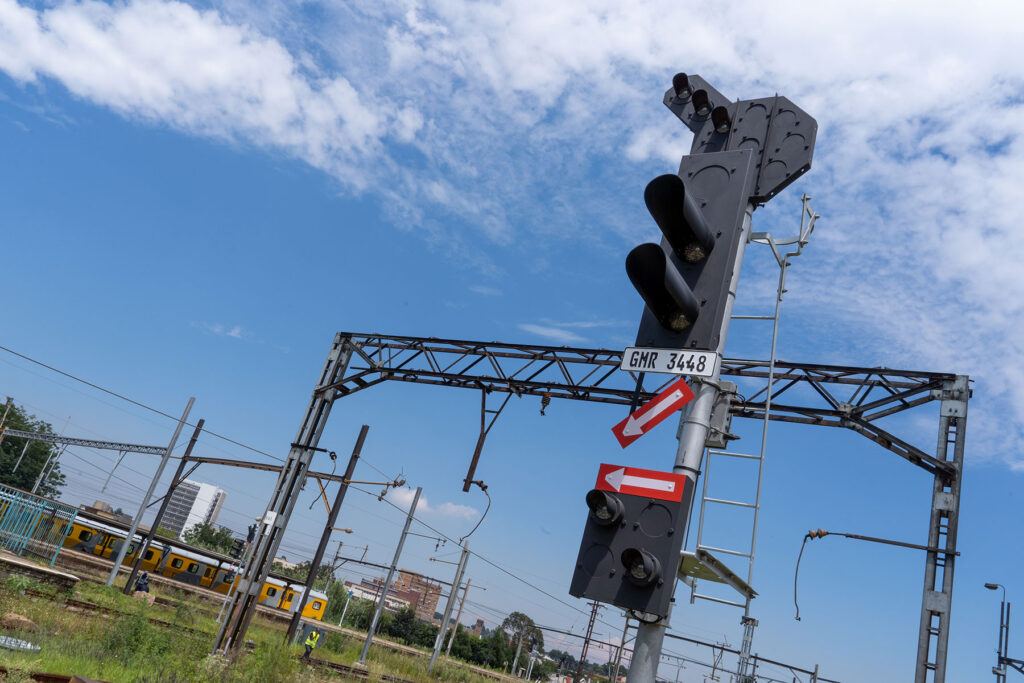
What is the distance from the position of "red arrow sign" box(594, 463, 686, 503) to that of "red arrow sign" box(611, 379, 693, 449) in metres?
0.42

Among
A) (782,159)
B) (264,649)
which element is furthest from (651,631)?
(264,649)

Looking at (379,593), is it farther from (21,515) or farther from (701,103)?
(701,103)

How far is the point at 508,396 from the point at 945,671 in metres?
9.15

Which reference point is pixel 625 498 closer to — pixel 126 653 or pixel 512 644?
pixel 126 653

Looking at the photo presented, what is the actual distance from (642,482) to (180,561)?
37.9 meters

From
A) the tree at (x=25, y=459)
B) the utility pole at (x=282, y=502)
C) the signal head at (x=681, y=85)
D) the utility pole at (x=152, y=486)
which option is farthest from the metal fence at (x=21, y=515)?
the tree at (x=25, y=459)

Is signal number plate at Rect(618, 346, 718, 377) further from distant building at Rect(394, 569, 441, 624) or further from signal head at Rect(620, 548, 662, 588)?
distant building at Rect(394, 569, 441, 624)

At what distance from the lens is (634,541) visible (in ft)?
9.94

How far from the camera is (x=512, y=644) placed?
62844mm

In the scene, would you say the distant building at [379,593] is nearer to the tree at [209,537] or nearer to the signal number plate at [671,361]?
the tree at [209,537]

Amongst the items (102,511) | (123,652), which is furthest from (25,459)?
(123,652)

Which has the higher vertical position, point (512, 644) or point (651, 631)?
point (651, 631)

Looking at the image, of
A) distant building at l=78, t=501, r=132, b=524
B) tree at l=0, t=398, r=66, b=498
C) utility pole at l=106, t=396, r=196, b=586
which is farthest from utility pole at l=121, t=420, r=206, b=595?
tree at l=0, t=398, r=66, b=498

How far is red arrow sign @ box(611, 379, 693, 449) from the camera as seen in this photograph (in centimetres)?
349
